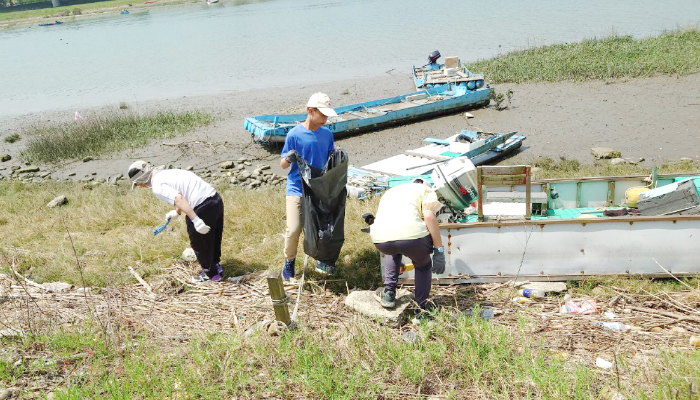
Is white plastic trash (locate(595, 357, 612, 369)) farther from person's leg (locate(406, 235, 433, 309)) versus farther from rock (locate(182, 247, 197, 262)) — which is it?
rock (locate(182, 247, 197, 262))

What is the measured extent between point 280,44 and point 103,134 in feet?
62.5

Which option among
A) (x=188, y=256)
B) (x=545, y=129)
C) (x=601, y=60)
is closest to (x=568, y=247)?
(x=188, y=256)

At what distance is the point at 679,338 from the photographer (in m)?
4.04

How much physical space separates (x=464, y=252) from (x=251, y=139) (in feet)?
36.2

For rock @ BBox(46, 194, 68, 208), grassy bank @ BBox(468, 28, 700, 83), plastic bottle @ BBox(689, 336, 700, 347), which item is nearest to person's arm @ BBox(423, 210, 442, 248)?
plastic bottle @ BBox(689, 336, 700, 347)

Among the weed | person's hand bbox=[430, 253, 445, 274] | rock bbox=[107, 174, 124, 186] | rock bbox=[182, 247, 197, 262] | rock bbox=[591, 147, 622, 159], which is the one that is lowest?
rock bbox=[107, 174, 124, 186]

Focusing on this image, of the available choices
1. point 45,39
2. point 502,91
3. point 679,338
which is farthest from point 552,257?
point 45,39

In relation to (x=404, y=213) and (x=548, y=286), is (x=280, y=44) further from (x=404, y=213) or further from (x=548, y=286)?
(x=404, y=213)

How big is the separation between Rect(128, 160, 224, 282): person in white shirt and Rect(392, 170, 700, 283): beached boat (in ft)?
6.55

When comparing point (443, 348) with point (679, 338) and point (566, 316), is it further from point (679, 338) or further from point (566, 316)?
point (679, 338)

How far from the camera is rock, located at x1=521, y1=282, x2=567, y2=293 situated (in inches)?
194

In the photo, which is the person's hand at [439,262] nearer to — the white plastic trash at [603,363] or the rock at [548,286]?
the rock at [548,286]

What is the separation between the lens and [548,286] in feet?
16.3

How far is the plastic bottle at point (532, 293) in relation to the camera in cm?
486
